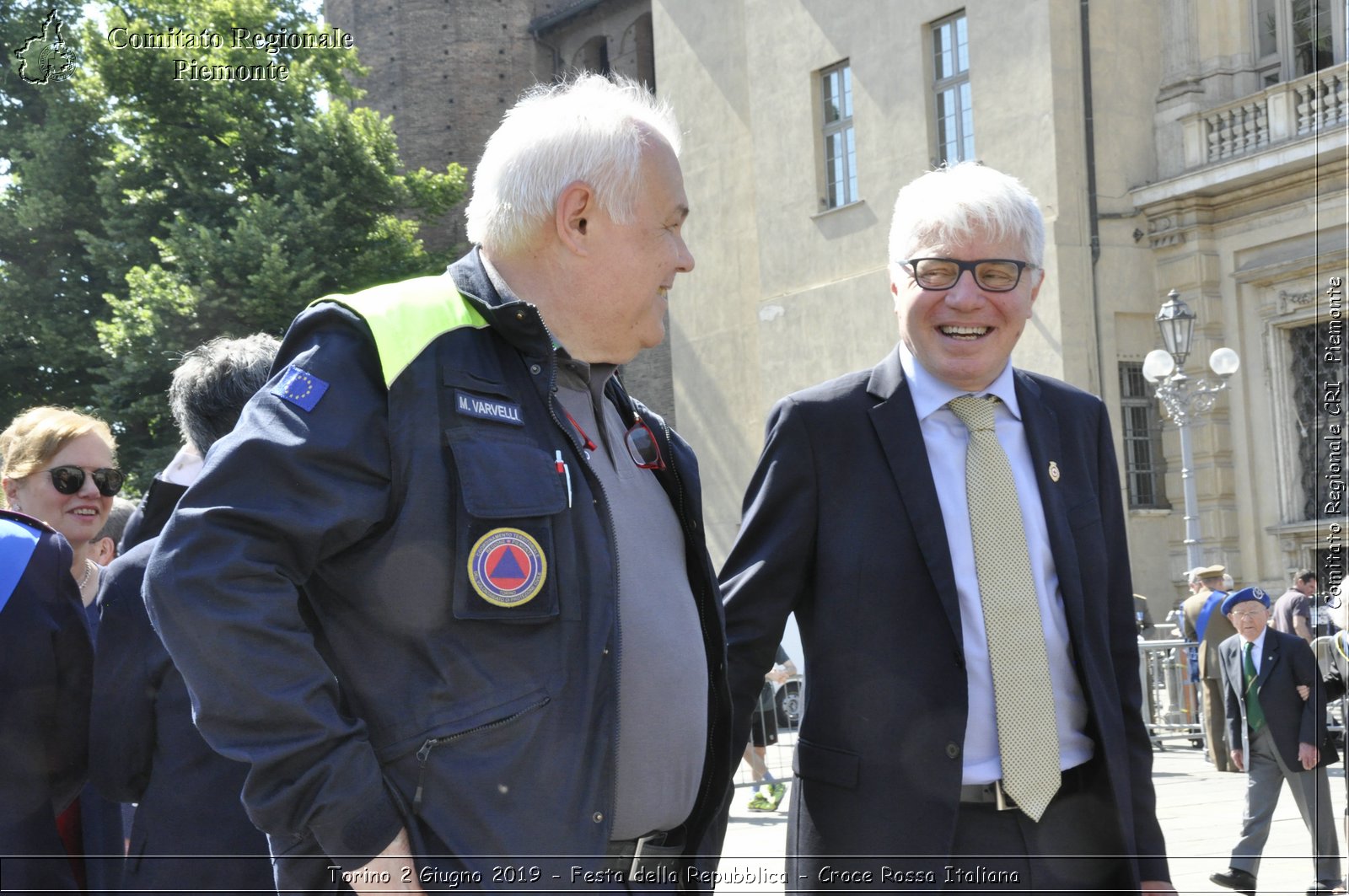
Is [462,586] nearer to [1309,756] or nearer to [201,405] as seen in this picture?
[201,405]

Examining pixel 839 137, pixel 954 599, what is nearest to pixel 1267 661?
pixel 954 599

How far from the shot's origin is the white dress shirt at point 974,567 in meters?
3.12

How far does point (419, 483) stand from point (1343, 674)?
28.7 ft

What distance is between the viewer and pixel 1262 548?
1975 centimetres

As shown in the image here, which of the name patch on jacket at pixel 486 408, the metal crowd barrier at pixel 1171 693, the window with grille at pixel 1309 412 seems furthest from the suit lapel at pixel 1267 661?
the window with grille at pixel 1309 412

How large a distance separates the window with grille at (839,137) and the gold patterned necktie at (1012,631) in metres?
20.4

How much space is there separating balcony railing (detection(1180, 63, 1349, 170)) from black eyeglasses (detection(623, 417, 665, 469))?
1689cm

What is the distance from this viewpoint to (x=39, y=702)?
358 cm

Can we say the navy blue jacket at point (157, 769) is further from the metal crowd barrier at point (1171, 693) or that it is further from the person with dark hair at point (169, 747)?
the metal crowd barrier at point (1171, 693)

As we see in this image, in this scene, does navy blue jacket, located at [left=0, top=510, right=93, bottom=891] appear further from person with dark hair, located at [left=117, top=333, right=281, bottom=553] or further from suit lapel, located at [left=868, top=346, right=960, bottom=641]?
suit lapel, located at [left=868, top=346, right=960, bottom=641]

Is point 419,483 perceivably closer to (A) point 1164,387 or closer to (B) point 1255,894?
(B) point 1255,894

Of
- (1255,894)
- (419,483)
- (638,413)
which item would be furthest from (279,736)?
(1255,894)

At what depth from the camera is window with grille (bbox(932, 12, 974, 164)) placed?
70.5 feet

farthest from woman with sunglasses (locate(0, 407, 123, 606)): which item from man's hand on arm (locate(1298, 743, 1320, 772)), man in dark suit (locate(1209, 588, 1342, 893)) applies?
man's hand on arm (locate(1298, 743, 1320, 772))
